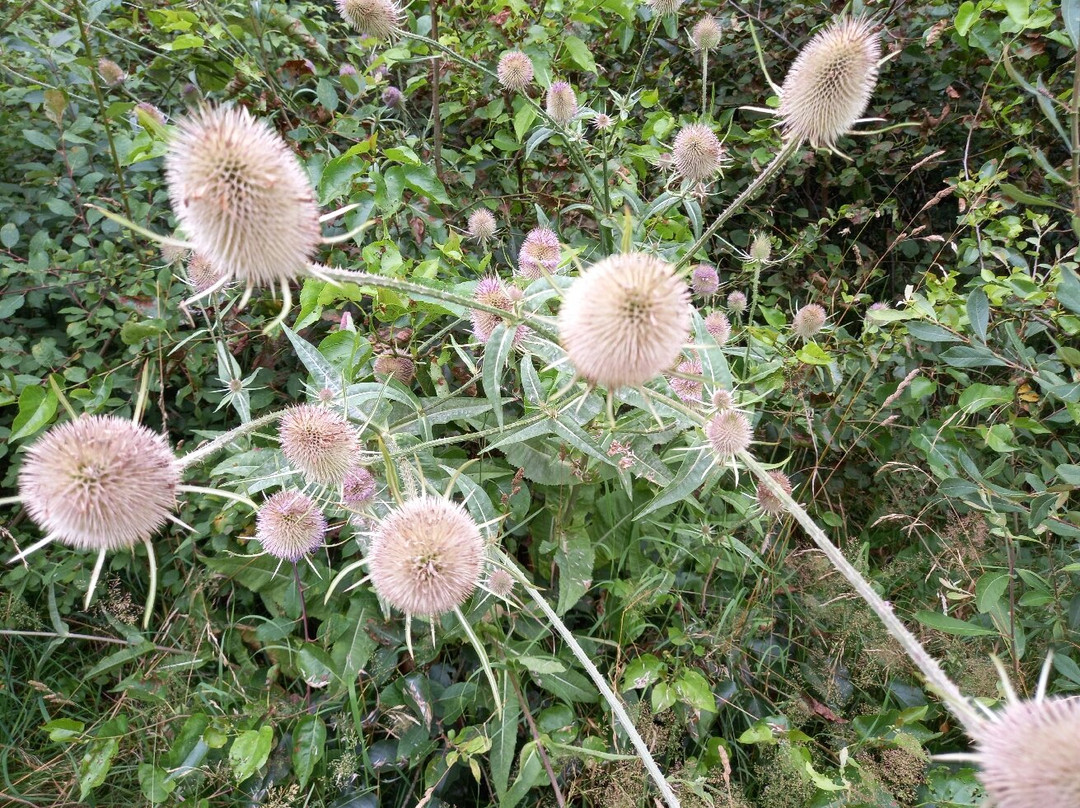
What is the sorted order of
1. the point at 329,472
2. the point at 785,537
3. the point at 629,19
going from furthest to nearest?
the point at 629,19 → the point at 785,537 → the point at 329,472

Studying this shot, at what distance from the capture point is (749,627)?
9.58ft

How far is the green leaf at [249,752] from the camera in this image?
234 centimetres

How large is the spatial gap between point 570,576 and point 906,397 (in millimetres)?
1994

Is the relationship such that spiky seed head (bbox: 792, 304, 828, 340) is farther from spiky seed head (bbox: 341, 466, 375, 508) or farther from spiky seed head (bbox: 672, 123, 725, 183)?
spiky seed head (bbox: 341, 466, 375, 508)

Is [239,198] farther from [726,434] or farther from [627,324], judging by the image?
[726,434]

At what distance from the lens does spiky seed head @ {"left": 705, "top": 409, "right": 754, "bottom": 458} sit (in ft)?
6.61

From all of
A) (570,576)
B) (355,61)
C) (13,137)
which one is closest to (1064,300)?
(570,576)

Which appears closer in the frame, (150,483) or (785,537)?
(150,483)

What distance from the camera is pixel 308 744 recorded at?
2.47m

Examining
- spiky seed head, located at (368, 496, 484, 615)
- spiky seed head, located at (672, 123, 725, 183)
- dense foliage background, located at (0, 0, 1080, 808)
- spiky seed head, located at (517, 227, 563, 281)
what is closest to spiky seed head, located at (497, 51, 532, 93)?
dense foliage background, located at (0, 0, 1080, 808)

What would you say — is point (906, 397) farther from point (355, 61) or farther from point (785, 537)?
point (355, 61)

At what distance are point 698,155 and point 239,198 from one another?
79.6 inches

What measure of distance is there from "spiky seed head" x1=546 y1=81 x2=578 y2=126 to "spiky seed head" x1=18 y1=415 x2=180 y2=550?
2.26 meters

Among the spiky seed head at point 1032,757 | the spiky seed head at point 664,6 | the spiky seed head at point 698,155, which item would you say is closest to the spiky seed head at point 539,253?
the spiky seed head at point 698,155
